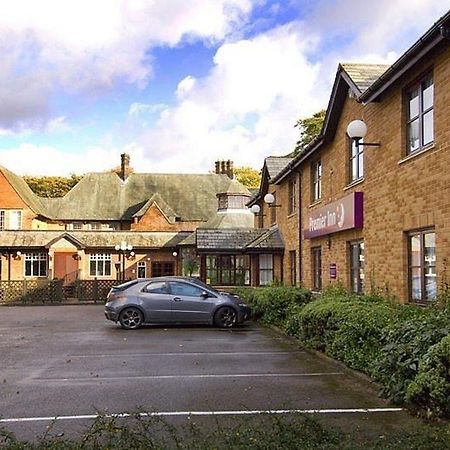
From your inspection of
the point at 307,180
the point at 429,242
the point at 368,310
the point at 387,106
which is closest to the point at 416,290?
the point at 429,242

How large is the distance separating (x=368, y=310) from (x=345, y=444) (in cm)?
571

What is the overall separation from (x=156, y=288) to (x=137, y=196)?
4003 centimetres

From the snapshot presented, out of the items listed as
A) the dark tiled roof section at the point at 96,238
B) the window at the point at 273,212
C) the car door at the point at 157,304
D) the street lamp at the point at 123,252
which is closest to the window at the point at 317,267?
the car door at the point at 157,304

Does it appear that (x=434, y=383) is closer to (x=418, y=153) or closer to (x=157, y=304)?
(x=418, y=153)

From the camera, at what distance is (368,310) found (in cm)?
1057

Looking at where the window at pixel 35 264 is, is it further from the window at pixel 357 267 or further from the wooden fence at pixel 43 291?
the window at pixel 357 267

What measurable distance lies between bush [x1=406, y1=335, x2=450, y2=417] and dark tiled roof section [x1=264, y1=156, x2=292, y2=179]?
836 inches

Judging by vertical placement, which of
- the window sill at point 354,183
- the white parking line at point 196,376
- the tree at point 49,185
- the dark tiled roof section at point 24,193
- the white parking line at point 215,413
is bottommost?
the white parking line at point 196,376

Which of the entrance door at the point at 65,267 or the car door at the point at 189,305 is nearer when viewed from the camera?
the car door at the point at 189,305

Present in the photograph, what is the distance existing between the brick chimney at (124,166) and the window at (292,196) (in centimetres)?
3660

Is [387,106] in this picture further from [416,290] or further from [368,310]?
[368,310]

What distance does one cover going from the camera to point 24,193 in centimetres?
5309

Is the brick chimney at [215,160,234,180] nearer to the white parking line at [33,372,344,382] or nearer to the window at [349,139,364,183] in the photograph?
the window at [349,139,364,183]

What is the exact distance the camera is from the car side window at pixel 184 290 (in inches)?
734
